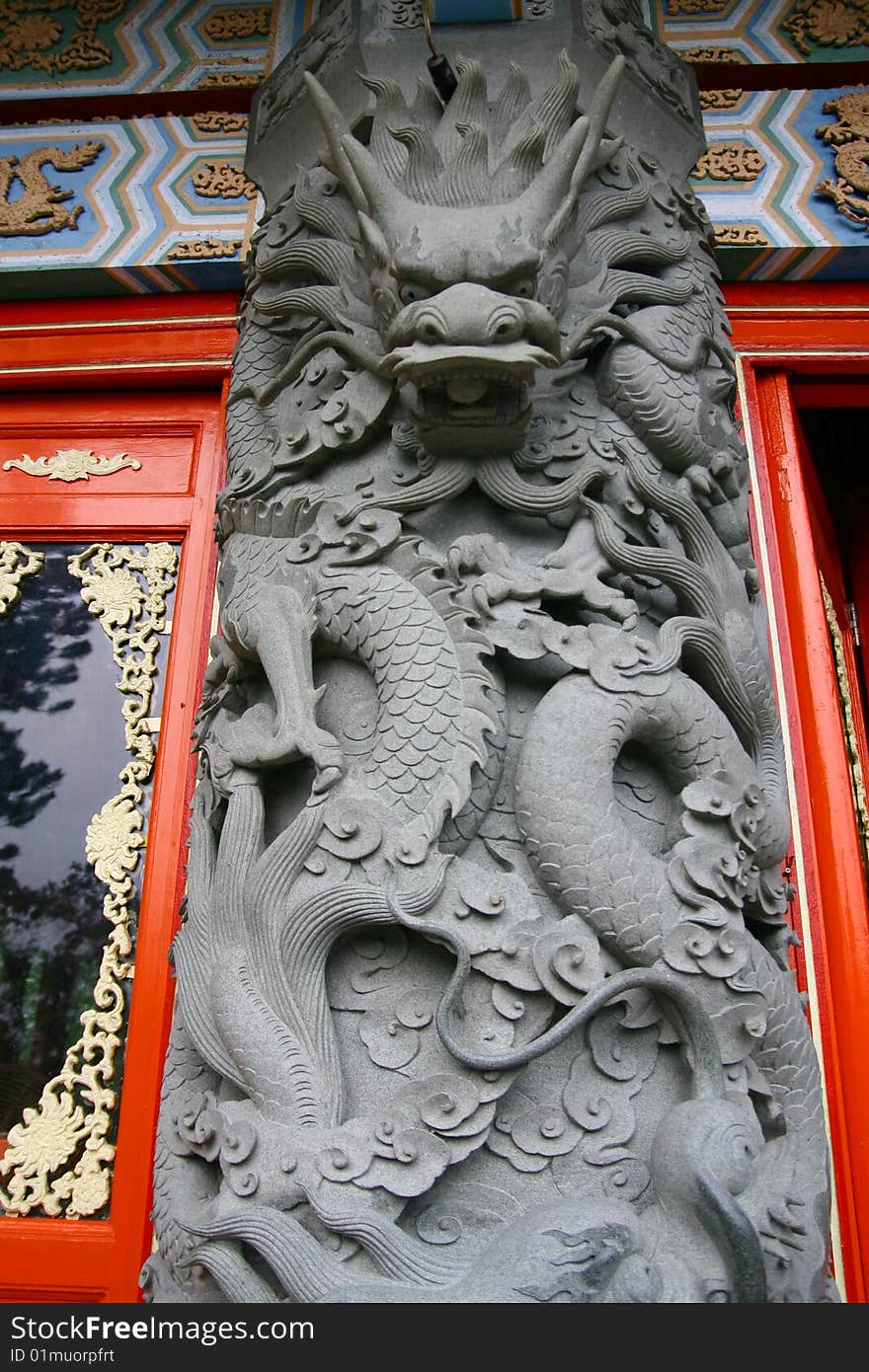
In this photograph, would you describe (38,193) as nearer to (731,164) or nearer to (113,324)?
(113,324)

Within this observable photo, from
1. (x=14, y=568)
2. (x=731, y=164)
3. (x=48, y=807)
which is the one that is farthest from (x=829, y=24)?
(x=48, y=807)

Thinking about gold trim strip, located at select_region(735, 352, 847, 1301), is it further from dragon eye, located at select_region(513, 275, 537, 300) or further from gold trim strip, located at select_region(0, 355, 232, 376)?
gold trim strip, located at select_region(0, 355, 232, 376)

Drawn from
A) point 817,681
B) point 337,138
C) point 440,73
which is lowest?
point 817,681

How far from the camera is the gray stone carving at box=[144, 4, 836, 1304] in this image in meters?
1.32

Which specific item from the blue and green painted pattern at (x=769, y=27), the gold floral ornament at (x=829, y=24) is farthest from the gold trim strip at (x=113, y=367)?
the gold floral ornament at (x=829, y=24)

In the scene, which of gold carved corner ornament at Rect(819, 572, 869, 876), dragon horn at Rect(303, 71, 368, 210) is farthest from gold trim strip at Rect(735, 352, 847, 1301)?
dragon horn at Rect(303, 71, 368, 210)

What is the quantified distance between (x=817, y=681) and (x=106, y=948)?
1606mm

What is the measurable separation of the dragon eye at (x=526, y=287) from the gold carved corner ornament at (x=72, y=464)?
134 centimetres

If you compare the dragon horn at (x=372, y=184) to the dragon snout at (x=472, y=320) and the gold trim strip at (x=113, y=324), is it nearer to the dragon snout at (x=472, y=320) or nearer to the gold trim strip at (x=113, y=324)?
the dragon snout at (x=472, y=320)

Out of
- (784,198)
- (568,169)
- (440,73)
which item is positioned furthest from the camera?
(784,198)

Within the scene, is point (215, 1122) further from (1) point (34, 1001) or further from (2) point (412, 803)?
(1) point (34, 1001)

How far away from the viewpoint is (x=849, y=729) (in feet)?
10.00

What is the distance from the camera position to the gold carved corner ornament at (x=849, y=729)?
295 cm

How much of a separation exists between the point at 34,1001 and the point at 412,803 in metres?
1.18
